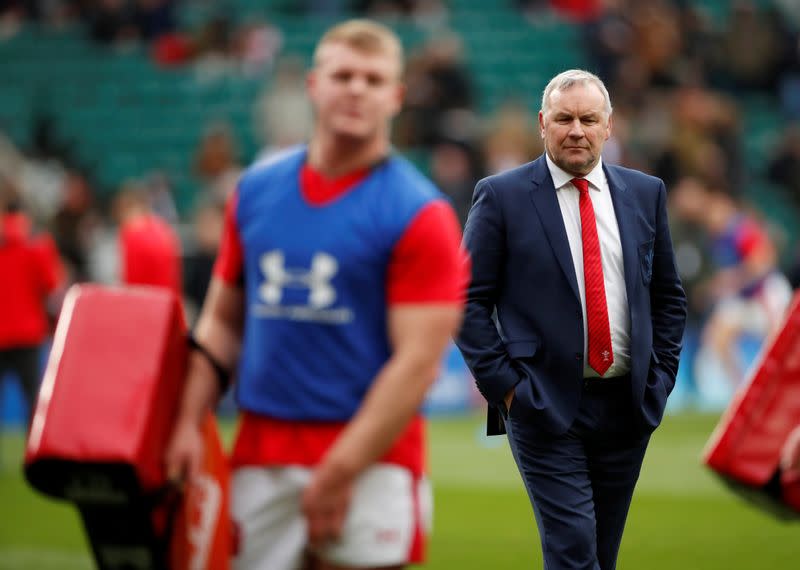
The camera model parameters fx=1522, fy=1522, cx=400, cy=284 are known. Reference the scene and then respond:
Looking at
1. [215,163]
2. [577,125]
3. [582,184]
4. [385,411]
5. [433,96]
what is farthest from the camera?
[215,163]

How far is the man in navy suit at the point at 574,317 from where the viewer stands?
214 inches

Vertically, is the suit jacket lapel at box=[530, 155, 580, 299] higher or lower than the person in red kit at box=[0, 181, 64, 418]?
higher

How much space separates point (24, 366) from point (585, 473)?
904cm

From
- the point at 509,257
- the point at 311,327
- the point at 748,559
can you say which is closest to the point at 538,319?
the point at 509,257

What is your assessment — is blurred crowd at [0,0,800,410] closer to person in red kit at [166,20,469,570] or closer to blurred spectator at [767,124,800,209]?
blurred spectator at [767,124,800,209]

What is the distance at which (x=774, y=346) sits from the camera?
4.74 meters

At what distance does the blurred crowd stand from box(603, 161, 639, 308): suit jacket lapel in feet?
38.2

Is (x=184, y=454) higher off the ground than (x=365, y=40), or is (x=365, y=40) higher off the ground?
(x=365, y=40)

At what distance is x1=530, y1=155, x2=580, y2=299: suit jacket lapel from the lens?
17.9ft

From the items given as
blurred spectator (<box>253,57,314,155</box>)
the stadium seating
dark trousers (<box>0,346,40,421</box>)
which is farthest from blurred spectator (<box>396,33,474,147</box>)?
dark trousers (<box>0,346,40,421</box>)

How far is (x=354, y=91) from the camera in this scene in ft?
13.6

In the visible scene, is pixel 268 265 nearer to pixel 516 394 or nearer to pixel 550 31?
pixel 516 394

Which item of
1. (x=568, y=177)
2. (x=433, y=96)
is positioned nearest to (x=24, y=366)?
(x=433, y=96)

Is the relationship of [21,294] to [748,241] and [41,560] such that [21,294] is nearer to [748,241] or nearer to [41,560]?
[41,560]
